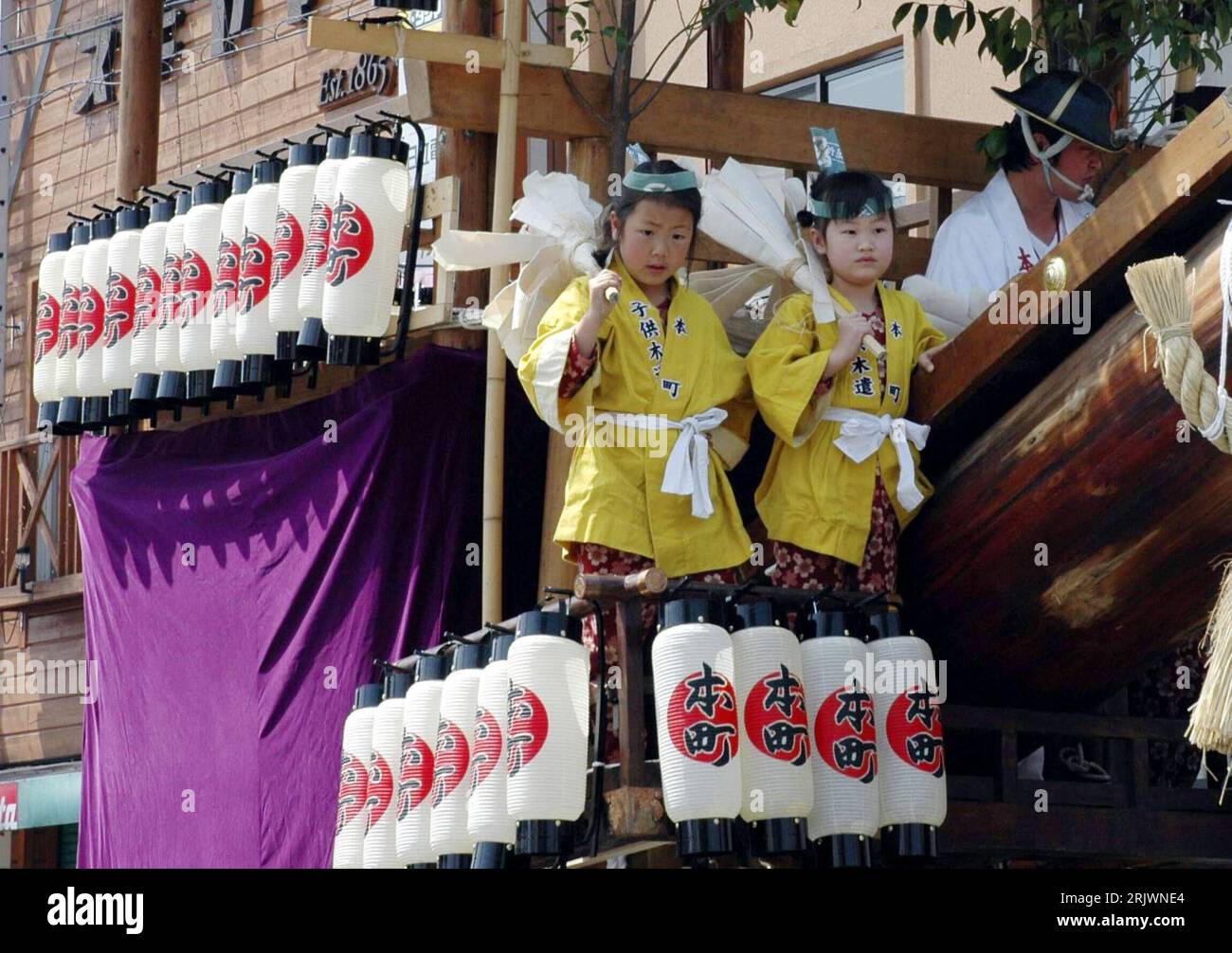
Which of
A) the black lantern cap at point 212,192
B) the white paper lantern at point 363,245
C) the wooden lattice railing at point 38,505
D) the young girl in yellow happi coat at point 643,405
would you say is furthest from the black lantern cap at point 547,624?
the wooden lattice railing at point 38,505

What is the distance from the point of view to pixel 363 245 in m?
6.99

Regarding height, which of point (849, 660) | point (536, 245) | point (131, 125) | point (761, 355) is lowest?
point (849, 660)

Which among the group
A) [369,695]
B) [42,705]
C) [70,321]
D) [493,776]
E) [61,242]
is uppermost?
[61,242]

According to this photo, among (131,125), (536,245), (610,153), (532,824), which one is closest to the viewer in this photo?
(532,824)

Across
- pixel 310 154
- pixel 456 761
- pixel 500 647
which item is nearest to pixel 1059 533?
pixel 500 647

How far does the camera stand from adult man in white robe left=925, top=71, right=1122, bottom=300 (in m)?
6.84

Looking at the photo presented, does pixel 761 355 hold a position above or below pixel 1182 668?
above

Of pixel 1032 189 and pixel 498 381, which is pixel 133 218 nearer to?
pixel 498 381

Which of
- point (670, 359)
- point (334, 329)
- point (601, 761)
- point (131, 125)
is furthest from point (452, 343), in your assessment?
point (131, 125)

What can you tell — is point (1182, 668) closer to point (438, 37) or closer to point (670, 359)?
point (670, 359)

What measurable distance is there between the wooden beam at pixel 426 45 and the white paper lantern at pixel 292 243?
21.1 inches

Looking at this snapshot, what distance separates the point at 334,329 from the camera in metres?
7.02

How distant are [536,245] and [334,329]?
986 mm

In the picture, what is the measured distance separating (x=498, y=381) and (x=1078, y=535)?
1.91 m
